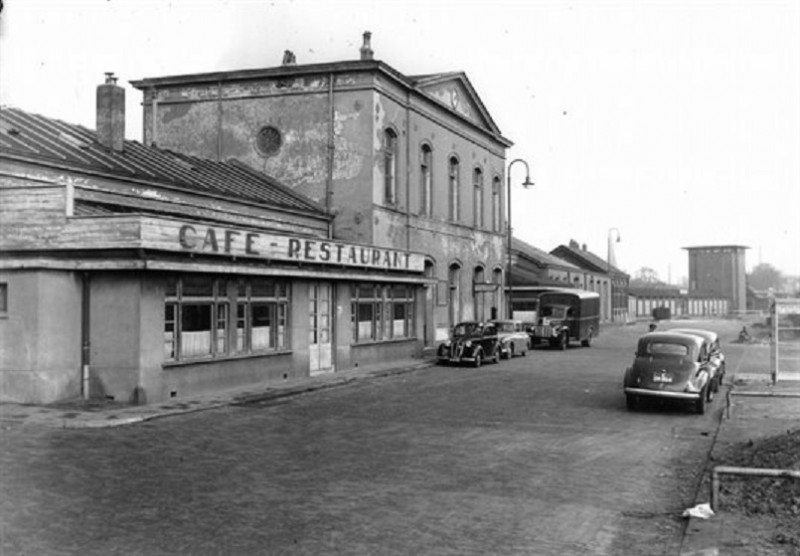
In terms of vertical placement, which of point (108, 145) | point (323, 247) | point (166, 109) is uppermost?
point (166, 109)

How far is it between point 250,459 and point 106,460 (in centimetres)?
191

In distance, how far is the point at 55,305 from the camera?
639 inches

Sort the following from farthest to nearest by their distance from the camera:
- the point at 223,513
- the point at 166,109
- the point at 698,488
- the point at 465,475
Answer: the point at 166,109
the point at 465,475
the point at 698,488
the point at 223,513

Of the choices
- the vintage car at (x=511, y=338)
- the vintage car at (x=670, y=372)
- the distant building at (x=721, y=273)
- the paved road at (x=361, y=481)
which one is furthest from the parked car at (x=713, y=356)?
the distant building at (x=721, y=273)

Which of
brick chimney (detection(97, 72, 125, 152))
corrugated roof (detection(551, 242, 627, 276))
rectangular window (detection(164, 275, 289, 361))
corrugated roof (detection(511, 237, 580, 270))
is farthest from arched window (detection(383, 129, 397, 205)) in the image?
corrugated roof (detection(551, 242, 627, 276))

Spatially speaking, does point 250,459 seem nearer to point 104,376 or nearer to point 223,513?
point 223,513

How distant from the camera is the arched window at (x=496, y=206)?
4153 centimetres

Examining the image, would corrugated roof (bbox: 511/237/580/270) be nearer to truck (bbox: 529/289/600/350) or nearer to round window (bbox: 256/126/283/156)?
truck (bbox: 529/289/600/350)

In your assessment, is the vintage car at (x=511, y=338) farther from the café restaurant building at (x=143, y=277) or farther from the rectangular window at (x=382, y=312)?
the café restaurant building at (x=143, y=277)

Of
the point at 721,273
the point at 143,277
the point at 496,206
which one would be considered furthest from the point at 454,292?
the point at 721,273

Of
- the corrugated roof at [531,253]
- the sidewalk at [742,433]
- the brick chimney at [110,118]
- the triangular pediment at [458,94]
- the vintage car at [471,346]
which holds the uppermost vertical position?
the triangular pediment at [458,94]

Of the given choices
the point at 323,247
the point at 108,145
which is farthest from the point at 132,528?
the point at 108,145

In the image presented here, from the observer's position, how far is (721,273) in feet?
383

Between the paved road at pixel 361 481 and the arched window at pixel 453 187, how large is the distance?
1996cm
